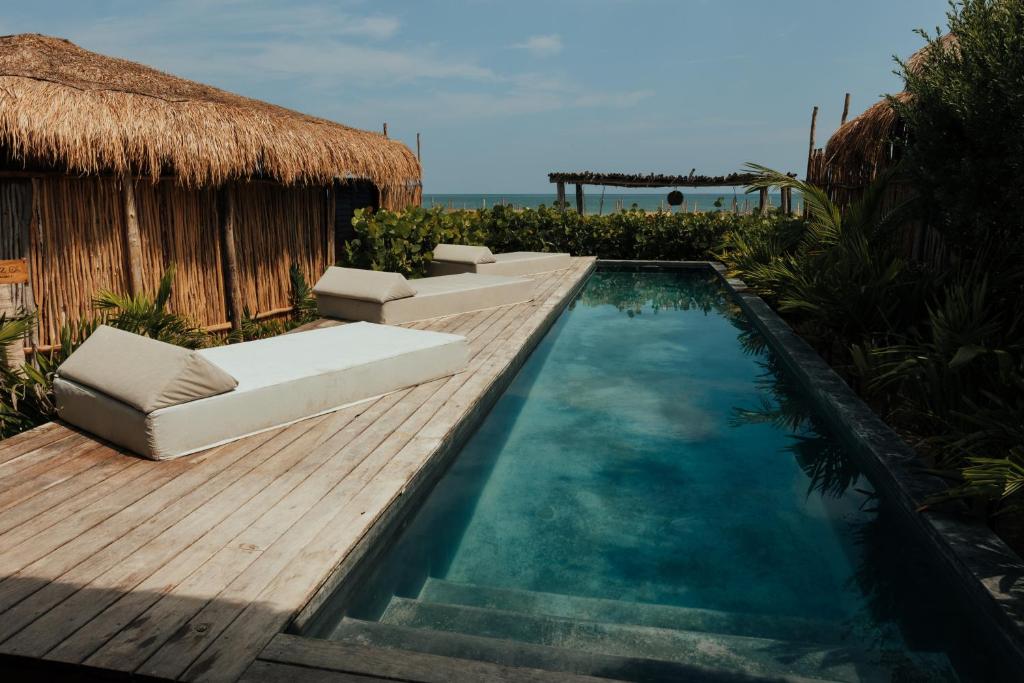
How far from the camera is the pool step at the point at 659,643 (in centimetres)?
238

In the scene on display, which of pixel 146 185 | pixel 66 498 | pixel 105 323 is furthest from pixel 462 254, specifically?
pixel 66 498

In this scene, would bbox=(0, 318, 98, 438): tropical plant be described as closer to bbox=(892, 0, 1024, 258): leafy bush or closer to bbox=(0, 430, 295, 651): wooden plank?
bbox=(0, 430, 295, 651): wooden plank

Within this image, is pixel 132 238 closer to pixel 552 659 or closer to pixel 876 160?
pixel 552 659

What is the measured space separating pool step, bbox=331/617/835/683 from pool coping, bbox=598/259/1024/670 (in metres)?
0.78

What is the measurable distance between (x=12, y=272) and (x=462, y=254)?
6.27 m

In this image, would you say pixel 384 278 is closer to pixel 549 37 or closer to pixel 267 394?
pixel 267 394

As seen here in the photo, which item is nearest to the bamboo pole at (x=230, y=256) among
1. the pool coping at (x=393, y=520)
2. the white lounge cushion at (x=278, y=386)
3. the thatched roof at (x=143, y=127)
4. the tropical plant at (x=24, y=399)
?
the thatched roof at (x=143, y=127)

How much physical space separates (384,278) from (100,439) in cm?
362

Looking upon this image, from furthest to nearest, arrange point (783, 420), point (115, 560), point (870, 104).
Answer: point (870, 104) < point (783, 420) < point (115, 560)

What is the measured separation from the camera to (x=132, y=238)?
19.3 feet

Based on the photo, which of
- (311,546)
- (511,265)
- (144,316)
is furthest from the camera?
(511,265)

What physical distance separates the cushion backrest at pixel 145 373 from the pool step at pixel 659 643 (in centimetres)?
156

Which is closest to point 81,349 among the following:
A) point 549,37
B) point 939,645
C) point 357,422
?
point 357,422

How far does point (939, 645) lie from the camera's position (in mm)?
2602
